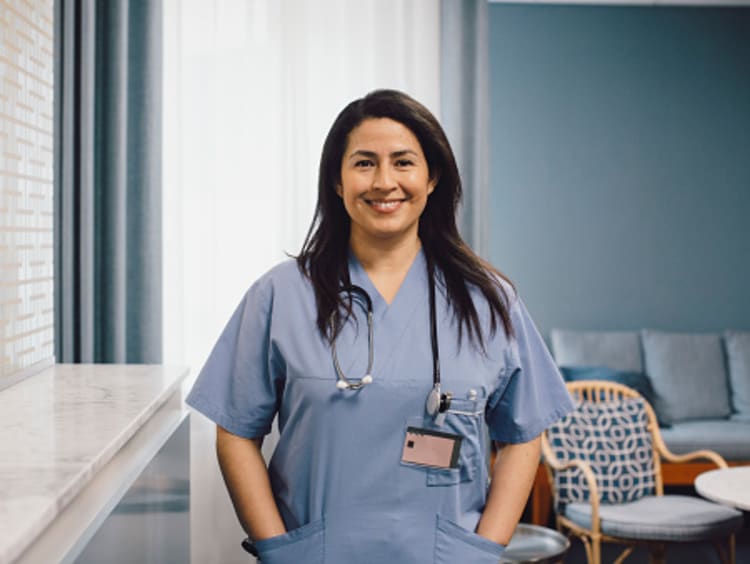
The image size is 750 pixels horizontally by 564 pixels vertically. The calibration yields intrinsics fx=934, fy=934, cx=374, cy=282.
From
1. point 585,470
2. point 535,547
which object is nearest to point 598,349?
point 585,470

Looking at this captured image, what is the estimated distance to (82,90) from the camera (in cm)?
254

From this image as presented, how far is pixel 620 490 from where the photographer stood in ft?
11.0

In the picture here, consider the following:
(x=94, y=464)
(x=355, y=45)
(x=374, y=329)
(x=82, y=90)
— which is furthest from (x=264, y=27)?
(x=94, y=464)

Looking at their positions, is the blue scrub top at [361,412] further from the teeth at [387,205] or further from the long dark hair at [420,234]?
the teeth at [387,205]

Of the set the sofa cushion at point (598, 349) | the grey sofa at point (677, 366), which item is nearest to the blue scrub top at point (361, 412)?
the grey sofa at point (677, 366)

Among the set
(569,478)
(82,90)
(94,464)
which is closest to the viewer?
(94,464)

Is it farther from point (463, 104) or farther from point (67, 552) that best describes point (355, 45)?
point (67, 552)

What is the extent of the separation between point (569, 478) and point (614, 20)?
8.77ft

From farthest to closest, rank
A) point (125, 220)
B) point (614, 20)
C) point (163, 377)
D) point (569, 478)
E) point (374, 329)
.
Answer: point (614, 20)
point (569, 478)
point (125, 220)
point (163, 377)
point (374, 329)

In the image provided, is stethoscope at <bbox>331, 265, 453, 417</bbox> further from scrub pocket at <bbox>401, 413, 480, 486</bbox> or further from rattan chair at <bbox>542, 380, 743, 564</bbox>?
rattan chair at <bbox>542, 380, 743, 564</bbox>

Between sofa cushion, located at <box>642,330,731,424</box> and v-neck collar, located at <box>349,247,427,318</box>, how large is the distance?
3.26 m

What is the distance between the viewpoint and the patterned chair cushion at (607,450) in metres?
3.32

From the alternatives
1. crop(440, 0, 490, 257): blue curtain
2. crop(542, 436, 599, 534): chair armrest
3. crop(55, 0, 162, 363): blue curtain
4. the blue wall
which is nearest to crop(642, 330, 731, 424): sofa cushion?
the blue wall

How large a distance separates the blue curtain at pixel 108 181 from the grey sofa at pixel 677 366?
2344mm
